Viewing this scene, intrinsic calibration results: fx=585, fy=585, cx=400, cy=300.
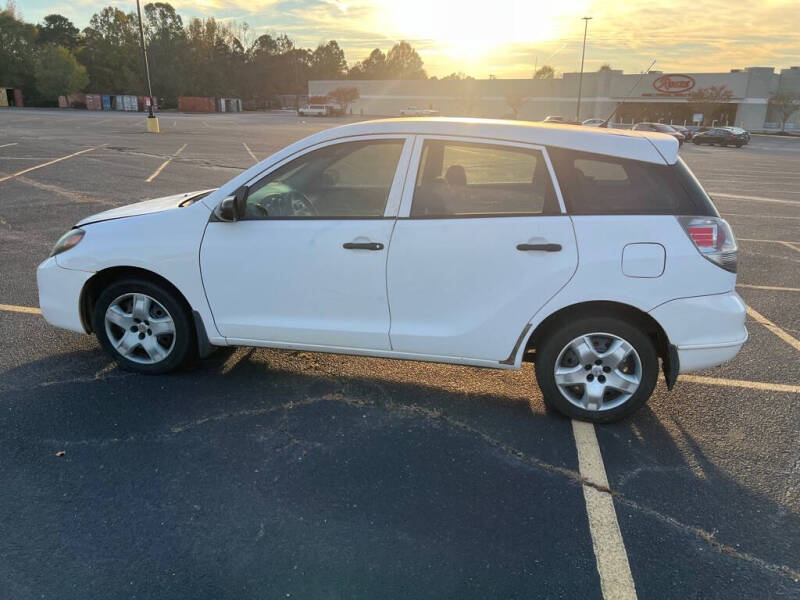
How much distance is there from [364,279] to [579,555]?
1897 mm

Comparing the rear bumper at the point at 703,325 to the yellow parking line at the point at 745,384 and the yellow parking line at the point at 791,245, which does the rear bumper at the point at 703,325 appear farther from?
Answer: the yellow parking line at the point at 791,245

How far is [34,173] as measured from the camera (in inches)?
551

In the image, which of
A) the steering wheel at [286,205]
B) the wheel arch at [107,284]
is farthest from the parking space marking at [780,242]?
the wheel arch at [107,284]

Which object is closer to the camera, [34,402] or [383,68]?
[34,402]

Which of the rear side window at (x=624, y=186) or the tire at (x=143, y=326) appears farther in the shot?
the tire at (x=143, y=326)

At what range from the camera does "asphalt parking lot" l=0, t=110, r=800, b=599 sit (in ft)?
7.97

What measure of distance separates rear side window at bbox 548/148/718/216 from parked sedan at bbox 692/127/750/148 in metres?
39.7

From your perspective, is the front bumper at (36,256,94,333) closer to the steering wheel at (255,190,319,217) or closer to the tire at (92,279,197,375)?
the tire at (92,279,197,375)

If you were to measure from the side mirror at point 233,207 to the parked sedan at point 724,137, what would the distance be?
4076cm

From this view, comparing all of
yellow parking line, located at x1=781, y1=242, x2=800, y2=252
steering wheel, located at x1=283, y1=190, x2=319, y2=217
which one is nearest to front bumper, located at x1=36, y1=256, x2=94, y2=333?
steering wheel, located at x1=283, y1=190, x2=319, y2=217

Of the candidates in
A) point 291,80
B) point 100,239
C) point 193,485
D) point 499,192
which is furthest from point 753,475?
point 291,80

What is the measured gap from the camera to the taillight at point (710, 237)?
328 cm

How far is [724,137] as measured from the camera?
37188mm

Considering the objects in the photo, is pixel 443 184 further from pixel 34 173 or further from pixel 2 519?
pixel 34 173
